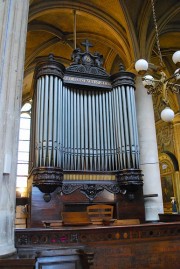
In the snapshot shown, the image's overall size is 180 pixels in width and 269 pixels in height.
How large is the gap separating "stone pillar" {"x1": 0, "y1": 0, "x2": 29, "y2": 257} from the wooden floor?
34.9 inches

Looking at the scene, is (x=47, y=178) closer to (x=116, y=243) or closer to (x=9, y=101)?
(x=116, y=243)

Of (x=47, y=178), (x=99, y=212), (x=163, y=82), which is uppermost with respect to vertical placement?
(x=163, y=82)

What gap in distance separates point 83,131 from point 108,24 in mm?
5073

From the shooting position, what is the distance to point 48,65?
6148mm

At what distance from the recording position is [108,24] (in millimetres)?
9352

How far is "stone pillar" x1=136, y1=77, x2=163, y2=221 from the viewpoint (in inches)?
279

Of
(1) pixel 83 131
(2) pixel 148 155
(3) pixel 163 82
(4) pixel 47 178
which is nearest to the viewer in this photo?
(3) pixel 163 82

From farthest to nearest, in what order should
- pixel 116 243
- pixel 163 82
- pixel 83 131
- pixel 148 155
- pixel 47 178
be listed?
pixel 148 155 → pixel 83 131 → pixel 47 178 → pixel 163 82 → pixel 116 243

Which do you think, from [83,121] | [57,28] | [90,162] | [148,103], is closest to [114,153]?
[90,162]

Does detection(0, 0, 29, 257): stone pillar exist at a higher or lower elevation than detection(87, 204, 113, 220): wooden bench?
higher

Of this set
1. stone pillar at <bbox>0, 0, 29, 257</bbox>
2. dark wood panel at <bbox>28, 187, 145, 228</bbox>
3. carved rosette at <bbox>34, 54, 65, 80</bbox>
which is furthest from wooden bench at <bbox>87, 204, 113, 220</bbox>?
carved rosette at <bbox>34, 54, 65, 80</bbox>

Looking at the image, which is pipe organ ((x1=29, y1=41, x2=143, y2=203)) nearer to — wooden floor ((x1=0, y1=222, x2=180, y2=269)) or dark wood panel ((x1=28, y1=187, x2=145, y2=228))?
dark wood panel ((x1=28, y1=187, x2=145, y2=228))

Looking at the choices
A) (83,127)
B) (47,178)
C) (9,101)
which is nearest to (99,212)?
(47,178)

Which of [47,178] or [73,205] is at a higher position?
[47,178]
